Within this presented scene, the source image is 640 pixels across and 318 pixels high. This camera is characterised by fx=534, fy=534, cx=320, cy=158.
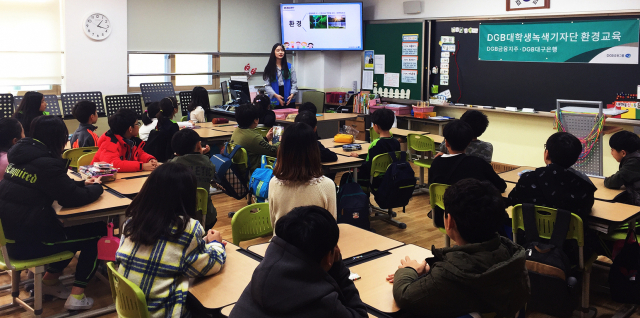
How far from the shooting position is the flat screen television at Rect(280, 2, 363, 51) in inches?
339

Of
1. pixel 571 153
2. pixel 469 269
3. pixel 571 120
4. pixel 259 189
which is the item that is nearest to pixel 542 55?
pixel 571 120

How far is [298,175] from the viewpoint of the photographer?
2.62 metres

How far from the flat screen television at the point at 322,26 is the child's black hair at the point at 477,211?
7.11m

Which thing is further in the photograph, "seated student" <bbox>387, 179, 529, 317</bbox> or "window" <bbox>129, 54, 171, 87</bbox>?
"window" <bbox>129, 54, 171, 87</bbox>

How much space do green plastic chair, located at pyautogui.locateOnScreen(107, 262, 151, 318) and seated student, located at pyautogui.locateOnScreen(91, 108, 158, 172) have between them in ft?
6.22

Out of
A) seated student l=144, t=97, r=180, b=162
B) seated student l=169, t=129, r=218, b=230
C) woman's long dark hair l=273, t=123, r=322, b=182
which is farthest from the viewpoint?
seated student l=144, t=97, r=180, b=162

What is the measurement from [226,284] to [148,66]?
6744 millimetres

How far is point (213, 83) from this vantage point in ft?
28.7

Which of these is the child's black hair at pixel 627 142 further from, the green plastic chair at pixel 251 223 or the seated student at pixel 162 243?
the seated student at pixel 162 243

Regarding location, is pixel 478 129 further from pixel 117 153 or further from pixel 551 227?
pixel 117 153

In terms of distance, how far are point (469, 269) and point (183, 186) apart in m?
1.07

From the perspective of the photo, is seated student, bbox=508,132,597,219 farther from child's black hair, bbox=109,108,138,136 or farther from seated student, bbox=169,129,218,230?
child's black hair, bbox=109,108,138,136

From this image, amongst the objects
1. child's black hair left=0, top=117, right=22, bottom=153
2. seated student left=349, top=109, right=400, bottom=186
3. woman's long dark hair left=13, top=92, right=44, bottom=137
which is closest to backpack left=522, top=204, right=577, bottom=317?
seated student left=349, top=109, right=400, bottom=186

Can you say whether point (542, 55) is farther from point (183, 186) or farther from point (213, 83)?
point (183, 186)
